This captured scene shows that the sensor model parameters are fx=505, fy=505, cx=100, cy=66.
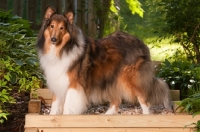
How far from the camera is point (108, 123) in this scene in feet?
17.2

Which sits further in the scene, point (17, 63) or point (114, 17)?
point (114, 17)

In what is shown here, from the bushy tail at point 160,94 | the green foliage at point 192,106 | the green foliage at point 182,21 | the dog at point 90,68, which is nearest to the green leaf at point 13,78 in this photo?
the dog at point 90,68

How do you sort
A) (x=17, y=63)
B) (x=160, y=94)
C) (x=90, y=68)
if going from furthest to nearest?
(x=17, y=63) → (x=160, y=94) → (x=90, y=68)

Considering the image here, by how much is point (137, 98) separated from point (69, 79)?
2.85 feet

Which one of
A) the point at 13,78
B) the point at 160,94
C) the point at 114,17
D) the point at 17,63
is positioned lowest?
the point at 160,94

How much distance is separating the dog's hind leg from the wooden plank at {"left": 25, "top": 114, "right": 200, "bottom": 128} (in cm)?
32

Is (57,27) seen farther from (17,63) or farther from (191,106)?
(191,106)

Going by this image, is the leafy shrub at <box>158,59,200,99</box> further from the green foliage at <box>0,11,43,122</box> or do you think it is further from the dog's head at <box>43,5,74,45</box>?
the dog's head at <box>43,5,74,45</box>

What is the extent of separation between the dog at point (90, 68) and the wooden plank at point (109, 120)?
1.09ft

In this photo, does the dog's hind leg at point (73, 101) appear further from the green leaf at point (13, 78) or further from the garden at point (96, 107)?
the green leaf at point (13, 78)

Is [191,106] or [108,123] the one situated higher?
[191,106]

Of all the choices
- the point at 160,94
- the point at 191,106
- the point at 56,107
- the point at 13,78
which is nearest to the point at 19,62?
the point at 13,78

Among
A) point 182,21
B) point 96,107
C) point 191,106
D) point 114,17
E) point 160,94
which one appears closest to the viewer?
point 191,106

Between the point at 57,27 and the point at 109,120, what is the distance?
113cm
